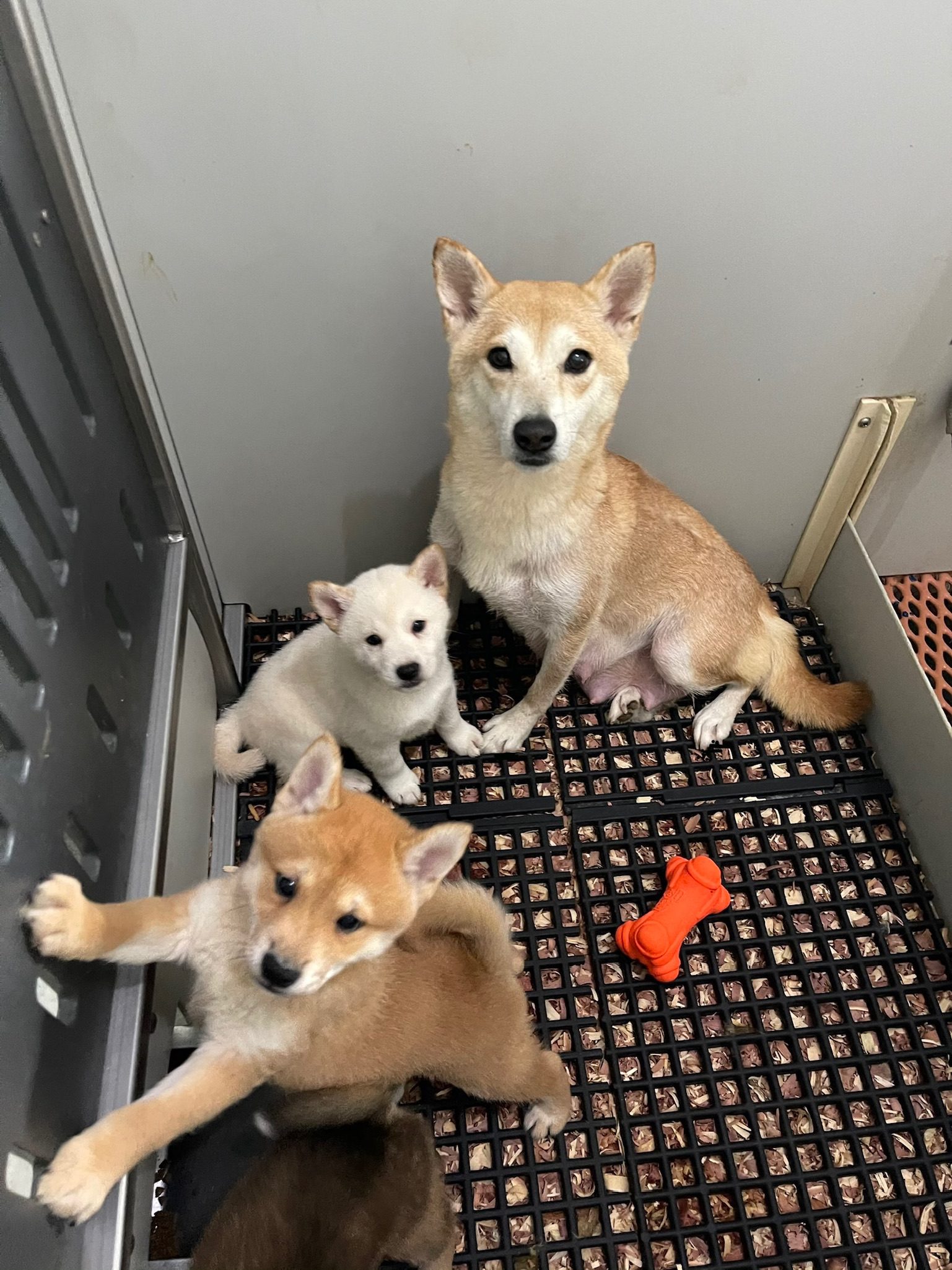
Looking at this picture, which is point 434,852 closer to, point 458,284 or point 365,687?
point 365,687

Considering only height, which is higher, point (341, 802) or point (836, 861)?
point (341, 802)

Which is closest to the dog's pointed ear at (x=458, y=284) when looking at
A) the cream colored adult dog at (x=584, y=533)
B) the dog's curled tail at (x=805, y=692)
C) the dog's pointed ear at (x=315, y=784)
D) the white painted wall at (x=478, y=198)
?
the cream colored adult dog at (x=584, y=533)

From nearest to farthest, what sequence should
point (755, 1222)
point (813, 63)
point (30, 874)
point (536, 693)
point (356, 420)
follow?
1. point (30, 874)
2. point (813, 63)
3. point (755, 1222)
4. point (356, 420)
5. point (536, 693)

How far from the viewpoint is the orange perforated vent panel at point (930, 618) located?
2158 millimetres

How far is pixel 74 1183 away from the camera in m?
1.02

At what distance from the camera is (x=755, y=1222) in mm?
1487

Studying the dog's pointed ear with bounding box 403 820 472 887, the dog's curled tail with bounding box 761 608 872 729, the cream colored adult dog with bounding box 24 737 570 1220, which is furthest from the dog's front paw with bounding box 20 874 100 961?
the dog's curled tail with bounding box 761 608 872 729

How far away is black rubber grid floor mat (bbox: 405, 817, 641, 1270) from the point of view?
146 cm

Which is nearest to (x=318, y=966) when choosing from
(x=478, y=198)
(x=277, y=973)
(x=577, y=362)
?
(x=277, y=973)

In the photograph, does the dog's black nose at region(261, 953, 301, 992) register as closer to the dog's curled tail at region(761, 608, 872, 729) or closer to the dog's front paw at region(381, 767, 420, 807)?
the dog's front paw at region(381, 767, 420, 807)

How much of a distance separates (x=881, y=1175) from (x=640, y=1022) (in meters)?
0.50

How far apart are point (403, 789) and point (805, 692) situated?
3.28 ft

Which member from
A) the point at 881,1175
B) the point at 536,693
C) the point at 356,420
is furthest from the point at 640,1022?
the point at 356,420

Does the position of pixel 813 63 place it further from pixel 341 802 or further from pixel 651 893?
pixel 651 893
